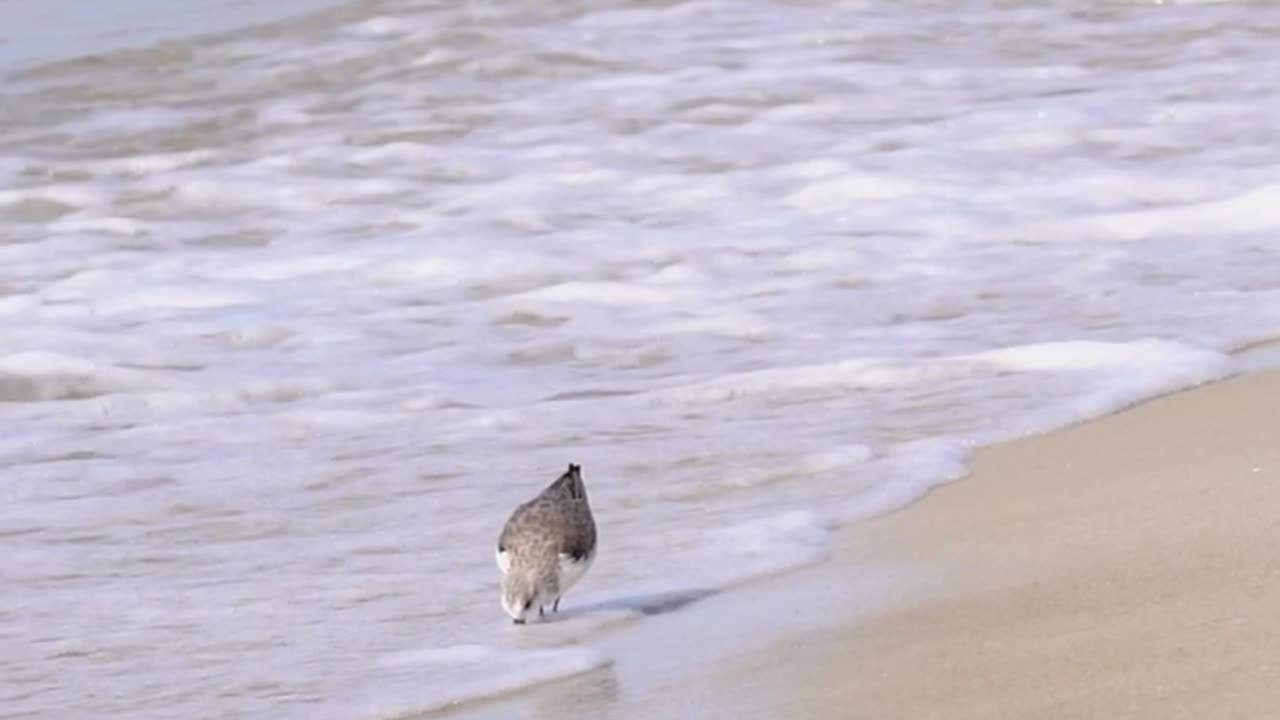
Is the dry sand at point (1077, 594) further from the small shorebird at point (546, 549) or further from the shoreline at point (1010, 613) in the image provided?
the small shorebird at point (546, 549)

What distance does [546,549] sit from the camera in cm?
417

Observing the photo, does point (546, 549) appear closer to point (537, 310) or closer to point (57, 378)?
point (57, 378)

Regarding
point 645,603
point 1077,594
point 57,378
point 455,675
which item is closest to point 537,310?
point 57,378

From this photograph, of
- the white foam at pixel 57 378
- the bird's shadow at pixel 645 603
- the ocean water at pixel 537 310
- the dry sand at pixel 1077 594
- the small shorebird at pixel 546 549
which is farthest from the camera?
the white foam at pixel 57 378

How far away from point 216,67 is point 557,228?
190 inches

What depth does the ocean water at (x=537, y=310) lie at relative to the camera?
4473 mm

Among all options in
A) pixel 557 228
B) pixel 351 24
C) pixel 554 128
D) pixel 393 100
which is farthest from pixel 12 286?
pixel 351 24

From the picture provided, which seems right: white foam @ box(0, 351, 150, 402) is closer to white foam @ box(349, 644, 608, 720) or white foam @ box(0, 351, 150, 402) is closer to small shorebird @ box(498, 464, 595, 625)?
small shorebird @ box(498, 464, 595, 625)

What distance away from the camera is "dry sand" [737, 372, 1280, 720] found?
134 inches

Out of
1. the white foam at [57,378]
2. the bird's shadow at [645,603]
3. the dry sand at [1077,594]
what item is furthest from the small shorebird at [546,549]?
the white foam at [57,378]

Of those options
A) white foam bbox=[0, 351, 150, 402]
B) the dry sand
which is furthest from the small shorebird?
white foam bbox=[0, 351, 150, 402]

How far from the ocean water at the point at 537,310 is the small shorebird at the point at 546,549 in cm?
7

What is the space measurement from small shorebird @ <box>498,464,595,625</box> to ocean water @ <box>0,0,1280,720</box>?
72 millimetres

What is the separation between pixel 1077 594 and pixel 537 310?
10.4 ft
